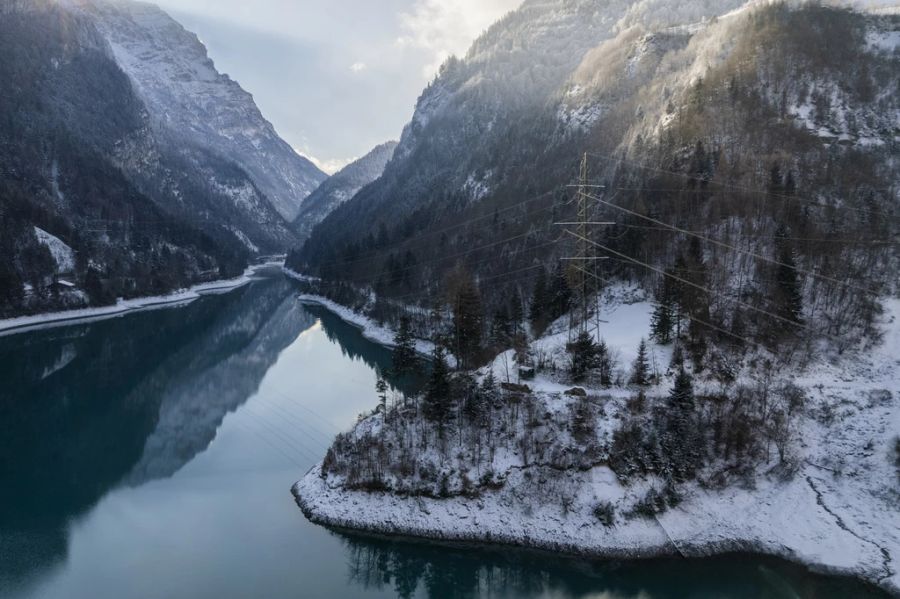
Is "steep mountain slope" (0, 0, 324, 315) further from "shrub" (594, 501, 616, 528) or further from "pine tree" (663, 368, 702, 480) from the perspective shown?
"pine tree" (663, 368, 702, 480)

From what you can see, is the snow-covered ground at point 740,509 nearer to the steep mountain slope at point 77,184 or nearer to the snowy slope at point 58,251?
the steep mountain slope at point 77,184

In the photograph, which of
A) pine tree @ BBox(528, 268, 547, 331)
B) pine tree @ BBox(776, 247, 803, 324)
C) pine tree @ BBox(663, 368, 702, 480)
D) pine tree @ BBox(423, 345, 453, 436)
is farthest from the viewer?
pine tree @ BBox(528, 268, 547, 331)

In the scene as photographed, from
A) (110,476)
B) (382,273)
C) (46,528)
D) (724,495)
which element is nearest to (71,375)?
(110,476)

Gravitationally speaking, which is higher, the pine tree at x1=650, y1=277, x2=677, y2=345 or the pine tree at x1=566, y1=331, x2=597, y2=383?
the pine tree at x1=650, y1=277, x2=677, y2=345

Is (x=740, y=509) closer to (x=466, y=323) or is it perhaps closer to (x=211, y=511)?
(x=466, y=323)

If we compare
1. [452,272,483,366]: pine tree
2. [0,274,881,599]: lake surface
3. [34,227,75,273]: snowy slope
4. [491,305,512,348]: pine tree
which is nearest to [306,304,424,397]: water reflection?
[0,274,881,599]: lake surface

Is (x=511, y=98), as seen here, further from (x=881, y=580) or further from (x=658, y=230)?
(x=881, y=580)

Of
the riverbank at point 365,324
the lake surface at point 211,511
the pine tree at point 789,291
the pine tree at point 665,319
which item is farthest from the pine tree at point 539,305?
the pine tree at point 789,291
